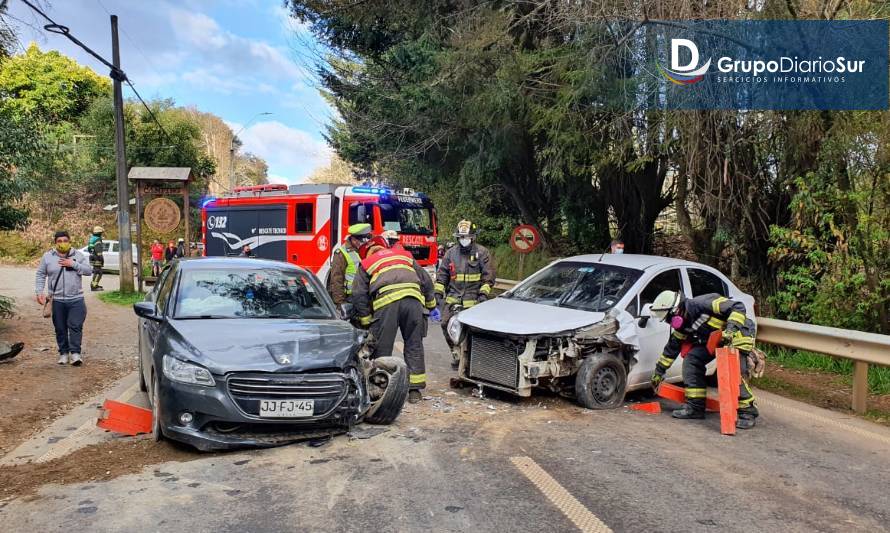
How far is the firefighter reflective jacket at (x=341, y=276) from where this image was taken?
8984 millimetres

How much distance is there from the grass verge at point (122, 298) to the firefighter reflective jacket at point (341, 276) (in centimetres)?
990

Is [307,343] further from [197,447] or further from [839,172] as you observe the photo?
[839,172]

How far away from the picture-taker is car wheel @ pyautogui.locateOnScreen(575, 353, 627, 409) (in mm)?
6742

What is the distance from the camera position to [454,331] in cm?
741

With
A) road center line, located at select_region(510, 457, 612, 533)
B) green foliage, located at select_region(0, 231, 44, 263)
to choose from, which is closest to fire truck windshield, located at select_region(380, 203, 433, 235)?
road center line, located at select_region(510, 457, 612, 533)

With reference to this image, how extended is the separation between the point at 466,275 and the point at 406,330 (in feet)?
8.02

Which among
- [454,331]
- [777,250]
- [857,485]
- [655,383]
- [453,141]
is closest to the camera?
[857,485]

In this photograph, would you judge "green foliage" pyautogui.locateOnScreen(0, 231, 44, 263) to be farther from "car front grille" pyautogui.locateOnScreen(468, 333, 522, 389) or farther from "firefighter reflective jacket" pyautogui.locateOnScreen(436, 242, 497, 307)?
"car front grille" pyautogui.locateOnScreen(468, 333, 522, 389)

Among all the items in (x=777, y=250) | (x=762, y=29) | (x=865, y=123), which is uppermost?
(x=762, y=29)

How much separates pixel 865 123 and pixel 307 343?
7782 millimetres

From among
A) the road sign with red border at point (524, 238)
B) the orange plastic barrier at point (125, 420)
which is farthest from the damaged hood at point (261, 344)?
the road sign with red border at point (524, 238)

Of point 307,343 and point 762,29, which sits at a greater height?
point 762,29

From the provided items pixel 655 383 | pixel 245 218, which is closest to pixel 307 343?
pixel 655 383

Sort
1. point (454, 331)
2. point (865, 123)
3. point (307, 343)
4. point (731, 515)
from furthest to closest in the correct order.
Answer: point (865, 123), point (454, 331), point (307, 343), point (731, 515)
